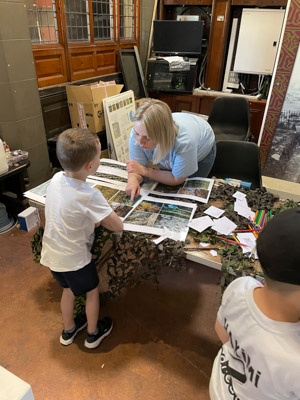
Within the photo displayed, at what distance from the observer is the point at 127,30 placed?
154 inches

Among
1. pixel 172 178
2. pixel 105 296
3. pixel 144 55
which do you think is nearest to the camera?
pixel 172 178

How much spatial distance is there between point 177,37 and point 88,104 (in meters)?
1.72

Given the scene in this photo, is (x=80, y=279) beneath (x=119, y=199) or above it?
beneath

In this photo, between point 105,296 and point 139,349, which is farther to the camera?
point 105,296

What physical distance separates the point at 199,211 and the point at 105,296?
2.79ft

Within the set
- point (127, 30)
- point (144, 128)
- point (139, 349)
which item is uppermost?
point (127, 30)

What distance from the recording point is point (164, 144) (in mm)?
1457

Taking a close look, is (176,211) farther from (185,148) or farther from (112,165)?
(112,165)

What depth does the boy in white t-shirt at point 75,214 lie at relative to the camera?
46.6 inches

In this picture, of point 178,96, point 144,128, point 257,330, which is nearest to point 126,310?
point 144,128

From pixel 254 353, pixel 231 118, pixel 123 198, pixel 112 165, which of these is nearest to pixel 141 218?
pixel 123 198

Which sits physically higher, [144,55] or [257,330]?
[144,55]

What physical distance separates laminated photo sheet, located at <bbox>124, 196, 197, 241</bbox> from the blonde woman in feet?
0.41

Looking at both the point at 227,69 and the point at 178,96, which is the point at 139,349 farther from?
the point at 227,69
